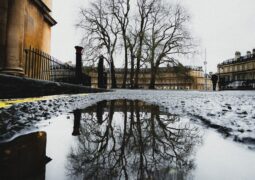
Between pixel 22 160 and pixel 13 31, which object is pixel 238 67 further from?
pixel 22 160

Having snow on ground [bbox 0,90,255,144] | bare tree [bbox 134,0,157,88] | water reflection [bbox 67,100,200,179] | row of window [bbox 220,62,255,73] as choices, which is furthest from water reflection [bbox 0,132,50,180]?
row of window [bbox 220,62,255,73]

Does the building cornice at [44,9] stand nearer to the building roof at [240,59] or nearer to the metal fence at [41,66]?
the metal fence at [41,66]

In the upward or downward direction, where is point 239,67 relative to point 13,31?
upward

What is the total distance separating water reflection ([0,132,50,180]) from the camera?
2.24 feet

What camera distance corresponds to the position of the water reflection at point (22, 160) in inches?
26.9

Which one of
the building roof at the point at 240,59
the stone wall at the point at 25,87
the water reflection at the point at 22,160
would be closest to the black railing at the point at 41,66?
the stone wall at the point at 25,87

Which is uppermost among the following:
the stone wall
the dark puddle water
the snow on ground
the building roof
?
the building roof

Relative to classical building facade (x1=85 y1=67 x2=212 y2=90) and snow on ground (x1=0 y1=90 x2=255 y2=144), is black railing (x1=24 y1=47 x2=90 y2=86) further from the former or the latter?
classical building facade (x1=85 y1=67 x2=212 y2=90)

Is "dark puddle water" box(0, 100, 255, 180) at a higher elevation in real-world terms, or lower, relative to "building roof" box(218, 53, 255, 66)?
lower

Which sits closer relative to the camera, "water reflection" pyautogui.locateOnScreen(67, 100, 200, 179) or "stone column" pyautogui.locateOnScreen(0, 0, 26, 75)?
"water reflection" pyautogui.locateOnScreen(67, 100, 200, 179)

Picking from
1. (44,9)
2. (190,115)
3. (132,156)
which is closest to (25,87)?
(190,115)

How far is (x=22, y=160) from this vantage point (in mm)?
800

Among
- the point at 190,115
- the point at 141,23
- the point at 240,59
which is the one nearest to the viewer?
the point at 190,115

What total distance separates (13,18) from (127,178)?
331 inches
